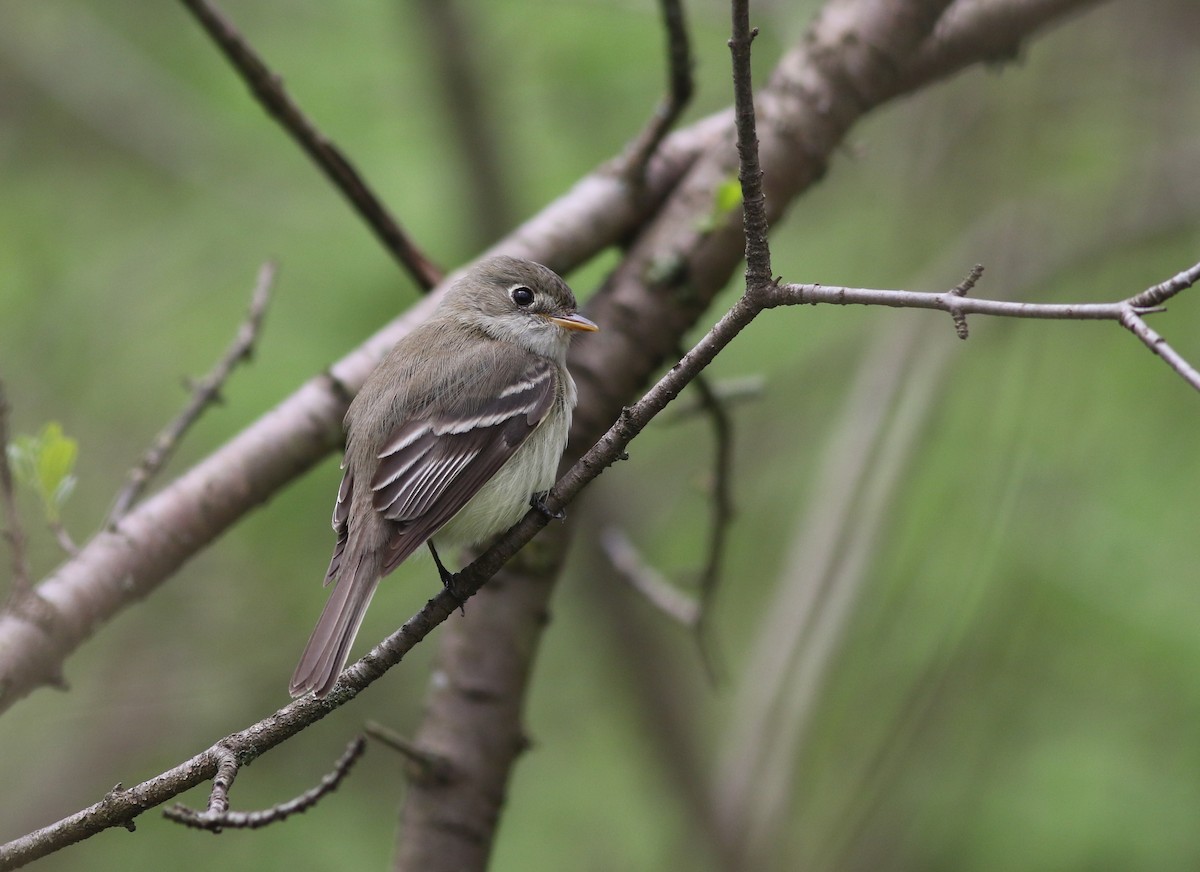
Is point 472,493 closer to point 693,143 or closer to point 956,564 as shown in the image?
point 693,143

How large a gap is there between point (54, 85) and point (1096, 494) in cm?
605

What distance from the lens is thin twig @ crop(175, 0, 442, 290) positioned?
4148 mm

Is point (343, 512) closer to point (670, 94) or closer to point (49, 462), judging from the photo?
point (49, 462)

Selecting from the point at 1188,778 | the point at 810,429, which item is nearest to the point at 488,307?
the point at 810,429

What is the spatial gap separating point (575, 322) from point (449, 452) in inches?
31.3

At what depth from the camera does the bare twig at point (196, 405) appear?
3823 millimetres

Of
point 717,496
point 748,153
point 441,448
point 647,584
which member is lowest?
point 748,153

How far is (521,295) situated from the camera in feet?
14.8

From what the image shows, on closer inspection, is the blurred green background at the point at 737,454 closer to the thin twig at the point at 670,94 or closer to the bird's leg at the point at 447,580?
the thin twig at the point at 670,94

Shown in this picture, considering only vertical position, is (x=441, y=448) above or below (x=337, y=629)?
above

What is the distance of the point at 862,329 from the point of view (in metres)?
6.83

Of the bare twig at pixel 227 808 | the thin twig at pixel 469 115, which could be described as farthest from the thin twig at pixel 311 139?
the bare twig at pixel 227 808

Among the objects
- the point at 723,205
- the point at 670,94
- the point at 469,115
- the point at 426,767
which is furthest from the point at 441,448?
the point at 469,115

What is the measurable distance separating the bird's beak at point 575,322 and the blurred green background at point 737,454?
997mm
